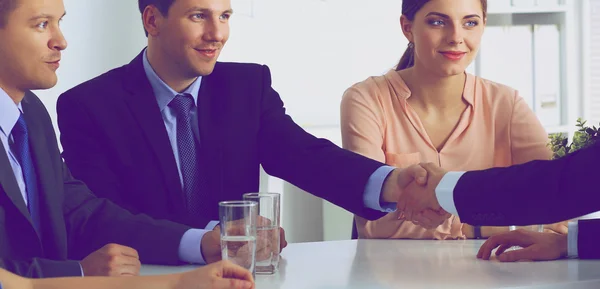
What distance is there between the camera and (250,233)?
151cm

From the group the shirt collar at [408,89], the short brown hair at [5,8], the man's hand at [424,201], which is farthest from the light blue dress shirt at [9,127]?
the shirt collar at [408,89]

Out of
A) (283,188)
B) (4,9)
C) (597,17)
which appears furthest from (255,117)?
(597,17)

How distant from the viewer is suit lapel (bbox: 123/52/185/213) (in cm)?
224

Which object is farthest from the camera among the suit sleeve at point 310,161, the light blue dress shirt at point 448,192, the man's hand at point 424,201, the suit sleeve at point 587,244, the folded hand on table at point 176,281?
the suit sleeve at point 310,161

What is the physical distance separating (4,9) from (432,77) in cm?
148

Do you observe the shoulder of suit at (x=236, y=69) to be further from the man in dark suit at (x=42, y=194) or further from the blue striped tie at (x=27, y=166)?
the blue striped tie at (x=27, y=166)

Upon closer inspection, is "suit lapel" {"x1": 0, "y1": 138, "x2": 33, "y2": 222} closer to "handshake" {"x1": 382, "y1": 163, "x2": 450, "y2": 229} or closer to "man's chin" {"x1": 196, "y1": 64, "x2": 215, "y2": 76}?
"man's chin" {"x1": 196, "y1": 64, "x2": 215, "y2": 76}

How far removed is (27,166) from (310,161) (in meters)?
0.84

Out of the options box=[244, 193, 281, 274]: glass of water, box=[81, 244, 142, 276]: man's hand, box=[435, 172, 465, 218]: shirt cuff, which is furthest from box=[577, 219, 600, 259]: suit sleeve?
box=[81, 244, 142, 276]: man's hand

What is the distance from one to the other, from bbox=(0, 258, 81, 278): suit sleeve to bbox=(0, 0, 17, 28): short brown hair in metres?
0.51

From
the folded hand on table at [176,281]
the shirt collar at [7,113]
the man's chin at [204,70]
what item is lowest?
the folded hand on table at [176,281]

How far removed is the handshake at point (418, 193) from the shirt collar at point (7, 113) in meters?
0.95

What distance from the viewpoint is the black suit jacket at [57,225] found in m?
1.58

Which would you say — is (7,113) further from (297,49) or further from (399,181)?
(297,49)
